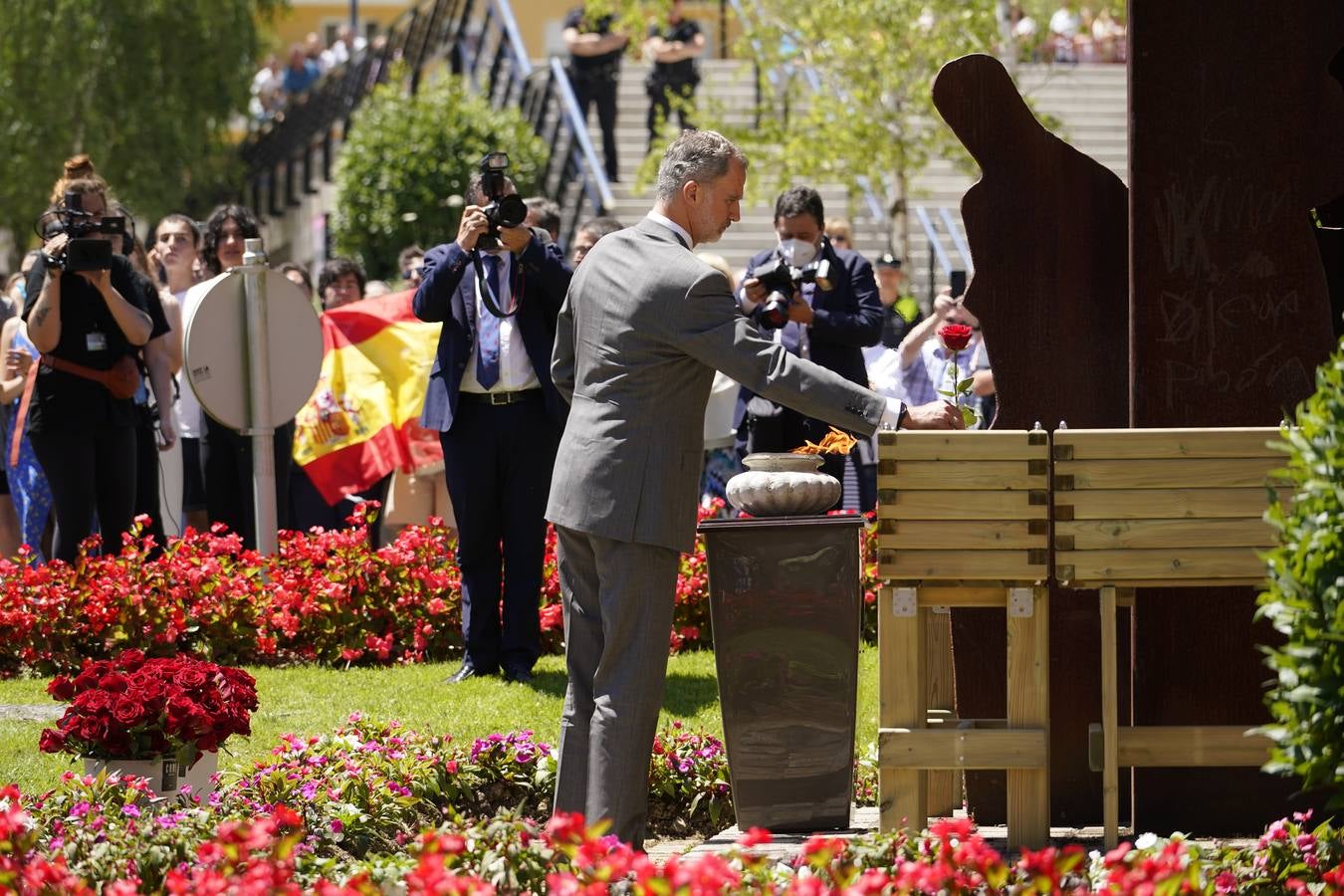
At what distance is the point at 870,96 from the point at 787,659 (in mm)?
14529

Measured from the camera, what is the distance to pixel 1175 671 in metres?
6.09

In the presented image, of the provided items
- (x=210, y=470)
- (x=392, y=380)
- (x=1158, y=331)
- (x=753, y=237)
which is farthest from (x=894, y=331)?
(x=753, y=237)

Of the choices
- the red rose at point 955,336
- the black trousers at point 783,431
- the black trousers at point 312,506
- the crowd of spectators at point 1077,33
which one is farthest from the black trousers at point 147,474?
the crowd of spectators at point 1077,33

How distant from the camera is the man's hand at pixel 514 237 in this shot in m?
8.32

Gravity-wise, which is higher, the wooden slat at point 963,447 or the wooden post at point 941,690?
the wooden slat at point 963,447

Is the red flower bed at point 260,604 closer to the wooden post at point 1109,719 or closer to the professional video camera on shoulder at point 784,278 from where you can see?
the professional video camera on shoulder at point 784,278

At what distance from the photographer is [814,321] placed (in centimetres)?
930

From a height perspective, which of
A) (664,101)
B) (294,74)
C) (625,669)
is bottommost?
(625,669)

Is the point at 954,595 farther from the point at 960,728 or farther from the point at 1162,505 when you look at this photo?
the point at 1162,505

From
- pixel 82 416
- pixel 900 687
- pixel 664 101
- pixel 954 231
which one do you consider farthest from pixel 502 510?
pixel 954 231

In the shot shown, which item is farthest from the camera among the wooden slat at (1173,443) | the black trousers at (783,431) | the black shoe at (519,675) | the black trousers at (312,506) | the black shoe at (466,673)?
the black trousers at (312,506)

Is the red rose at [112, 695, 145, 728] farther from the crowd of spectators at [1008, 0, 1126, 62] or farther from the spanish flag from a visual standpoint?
the crowd of spectators at [1008, 0, 1126, 62]

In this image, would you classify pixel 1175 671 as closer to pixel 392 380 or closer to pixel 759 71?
pixel 392 380

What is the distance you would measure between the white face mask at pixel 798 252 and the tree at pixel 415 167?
37.3 ft
